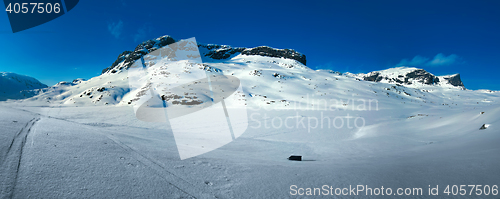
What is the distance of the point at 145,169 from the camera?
8.21 ft

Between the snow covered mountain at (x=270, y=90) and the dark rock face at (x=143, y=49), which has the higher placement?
the dark rock face at (x=143, y=49)

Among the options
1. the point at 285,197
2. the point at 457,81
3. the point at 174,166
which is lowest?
the point at 285,197

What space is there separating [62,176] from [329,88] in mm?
34830

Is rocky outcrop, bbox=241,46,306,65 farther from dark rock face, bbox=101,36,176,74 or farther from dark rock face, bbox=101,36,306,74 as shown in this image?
dark rock face, bbox=101,36,176,74

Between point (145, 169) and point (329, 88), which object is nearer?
point (145, 169)

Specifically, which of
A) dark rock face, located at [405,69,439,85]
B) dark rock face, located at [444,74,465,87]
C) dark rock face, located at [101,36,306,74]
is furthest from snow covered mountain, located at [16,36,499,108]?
dark rock face, located at [444,74,465,87]

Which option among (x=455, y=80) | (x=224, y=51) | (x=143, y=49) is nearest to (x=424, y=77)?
(x=455, y=80)

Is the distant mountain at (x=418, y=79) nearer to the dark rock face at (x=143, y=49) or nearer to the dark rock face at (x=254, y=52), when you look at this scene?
the dark rock face at (x=254, y=52)

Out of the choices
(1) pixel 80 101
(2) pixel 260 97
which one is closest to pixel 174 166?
(2) pixel 260 97

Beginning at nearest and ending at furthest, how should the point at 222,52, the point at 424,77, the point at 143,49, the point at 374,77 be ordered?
1. the point at 143,49
2. the point at 222,52
3. the point at 424,77
4. the point at 374,77

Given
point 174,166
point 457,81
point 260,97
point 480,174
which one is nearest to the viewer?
point 480,174

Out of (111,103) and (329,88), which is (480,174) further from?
(329,88)

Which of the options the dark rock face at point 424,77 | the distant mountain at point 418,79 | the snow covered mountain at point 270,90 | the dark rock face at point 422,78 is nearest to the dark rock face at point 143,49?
the snow covered mountain at point 270,90

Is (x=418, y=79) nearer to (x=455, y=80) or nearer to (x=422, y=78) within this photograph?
(x=422, y=78)
